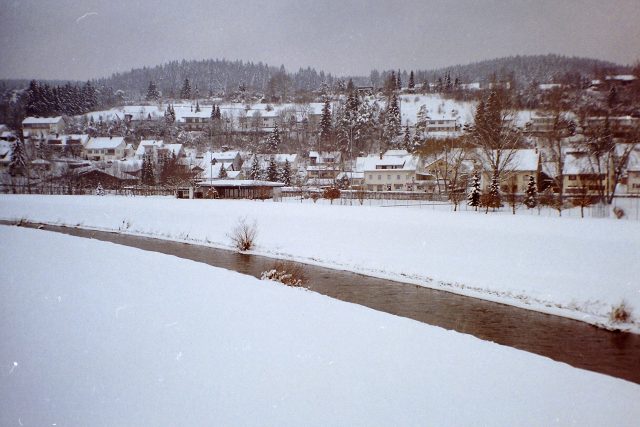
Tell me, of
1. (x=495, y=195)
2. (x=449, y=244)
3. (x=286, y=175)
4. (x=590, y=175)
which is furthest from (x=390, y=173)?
(x=449, y=244)

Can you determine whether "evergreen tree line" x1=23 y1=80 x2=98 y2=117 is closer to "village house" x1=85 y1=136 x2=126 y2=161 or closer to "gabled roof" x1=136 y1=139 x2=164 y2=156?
"village house" x1=85 y1=136 x2=126 y2=161

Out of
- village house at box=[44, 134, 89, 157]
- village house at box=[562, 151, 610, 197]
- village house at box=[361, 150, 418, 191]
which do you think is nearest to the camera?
village house at box=[562, 151, 610, 197]

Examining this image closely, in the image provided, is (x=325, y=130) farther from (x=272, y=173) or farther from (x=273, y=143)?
(x=272, y=173)

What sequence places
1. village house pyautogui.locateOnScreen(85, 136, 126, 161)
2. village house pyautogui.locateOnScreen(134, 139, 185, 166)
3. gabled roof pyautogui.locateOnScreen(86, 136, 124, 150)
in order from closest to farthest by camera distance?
village house pyautogui.locateOnScreen(85, 136, 126, 161)
village house pyautogui.locateOnScreen(134, 139, 185, 166)
gabled roof pyautogui.locateOnScreen(86, 136, 124, 150)

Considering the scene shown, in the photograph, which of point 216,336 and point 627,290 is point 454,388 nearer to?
point 216,336

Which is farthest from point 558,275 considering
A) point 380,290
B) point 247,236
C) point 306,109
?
point 306,109

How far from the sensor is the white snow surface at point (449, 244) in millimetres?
12898

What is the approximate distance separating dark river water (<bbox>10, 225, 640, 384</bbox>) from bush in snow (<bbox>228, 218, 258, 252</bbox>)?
12.0ft

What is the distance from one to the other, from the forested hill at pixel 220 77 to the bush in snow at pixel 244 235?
92.5 meters

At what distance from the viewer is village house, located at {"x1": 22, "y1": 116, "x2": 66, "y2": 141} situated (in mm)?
25797

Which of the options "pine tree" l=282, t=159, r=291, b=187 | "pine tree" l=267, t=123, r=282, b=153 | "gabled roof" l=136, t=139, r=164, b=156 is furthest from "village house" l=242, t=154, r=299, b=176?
"gabled roof" l=136, t=139, r=164, b=156

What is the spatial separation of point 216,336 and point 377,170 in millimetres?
51166

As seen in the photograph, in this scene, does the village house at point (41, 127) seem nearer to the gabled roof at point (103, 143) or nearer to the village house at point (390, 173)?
the gabled roof at point (103, 143)

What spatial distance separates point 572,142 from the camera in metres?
29.1
